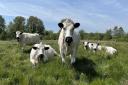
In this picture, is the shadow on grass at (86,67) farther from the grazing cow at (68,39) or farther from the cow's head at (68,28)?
the cow's head at (68,28)

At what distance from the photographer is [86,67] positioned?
12.8 m

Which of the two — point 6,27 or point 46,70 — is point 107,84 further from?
point 6,27

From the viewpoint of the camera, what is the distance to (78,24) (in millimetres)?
12516

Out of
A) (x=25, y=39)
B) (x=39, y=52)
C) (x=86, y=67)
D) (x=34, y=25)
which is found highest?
(x=34, y=25)

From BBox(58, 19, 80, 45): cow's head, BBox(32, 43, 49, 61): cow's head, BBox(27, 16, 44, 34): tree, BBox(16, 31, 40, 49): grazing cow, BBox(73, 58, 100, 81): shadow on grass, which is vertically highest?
BBox(27, 16, 44, 34): tree

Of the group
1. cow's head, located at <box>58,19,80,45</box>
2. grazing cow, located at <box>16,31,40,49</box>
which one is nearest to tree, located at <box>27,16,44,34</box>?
grazing cow, located at <box>16,31,40,49</box>

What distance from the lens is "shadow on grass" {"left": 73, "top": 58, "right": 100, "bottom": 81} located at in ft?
35.6

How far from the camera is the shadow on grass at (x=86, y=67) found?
10.8 meters

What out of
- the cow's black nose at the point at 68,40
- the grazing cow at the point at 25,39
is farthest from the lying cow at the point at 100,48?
the cow's black nose at the point at 68,40

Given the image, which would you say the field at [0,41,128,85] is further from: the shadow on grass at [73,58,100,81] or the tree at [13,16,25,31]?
the tree at [13,16,25,31]

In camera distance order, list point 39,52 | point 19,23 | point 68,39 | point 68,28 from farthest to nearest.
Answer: point 19,23 → point 39,52 → point 68,28 → point 68,39

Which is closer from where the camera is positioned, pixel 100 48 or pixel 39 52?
pixel 39 52

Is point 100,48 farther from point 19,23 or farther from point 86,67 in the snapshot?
point 19,23

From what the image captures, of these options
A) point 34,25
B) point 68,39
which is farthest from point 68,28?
point 34,25
